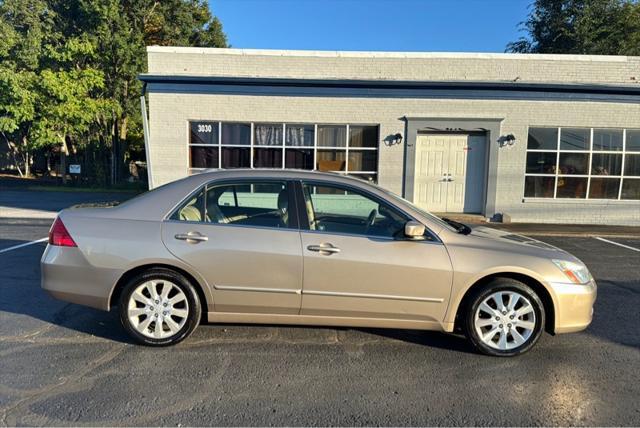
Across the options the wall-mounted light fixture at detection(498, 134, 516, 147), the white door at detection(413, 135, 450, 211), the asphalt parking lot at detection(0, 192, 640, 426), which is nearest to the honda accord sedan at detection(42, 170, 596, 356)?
the asphalt parking lot at detection(0, 192, 640, 426)

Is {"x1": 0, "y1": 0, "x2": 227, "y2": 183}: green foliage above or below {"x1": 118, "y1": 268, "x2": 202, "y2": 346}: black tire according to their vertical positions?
above

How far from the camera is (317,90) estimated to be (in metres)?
12.5

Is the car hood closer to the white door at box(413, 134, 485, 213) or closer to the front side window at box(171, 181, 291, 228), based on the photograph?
the front side window at box(171, 181, 291, 228)

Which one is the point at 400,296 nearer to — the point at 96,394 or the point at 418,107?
the point at 96,394

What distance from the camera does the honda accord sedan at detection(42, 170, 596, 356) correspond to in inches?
146

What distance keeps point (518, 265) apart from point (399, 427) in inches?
70.4

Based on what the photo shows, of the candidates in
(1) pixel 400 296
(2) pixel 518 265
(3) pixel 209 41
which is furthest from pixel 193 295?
(3) pixel 209 41

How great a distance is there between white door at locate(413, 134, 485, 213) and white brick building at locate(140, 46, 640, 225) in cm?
3

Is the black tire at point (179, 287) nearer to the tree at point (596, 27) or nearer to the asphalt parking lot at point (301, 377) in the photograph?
the asphalt parking lot at point (301, 377)

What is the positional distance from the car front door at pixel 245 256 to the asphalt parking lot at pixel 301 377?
0.48m

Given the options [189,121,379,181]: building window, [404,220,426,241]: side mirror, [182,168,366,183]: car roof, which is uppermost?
[189,121,379,181]: building window

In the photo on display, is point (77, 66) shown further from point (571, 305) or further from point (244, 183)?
point (571, 305)

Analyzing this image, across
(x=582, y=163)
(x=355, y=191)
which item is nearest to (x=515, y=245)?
(x=355, y=191)

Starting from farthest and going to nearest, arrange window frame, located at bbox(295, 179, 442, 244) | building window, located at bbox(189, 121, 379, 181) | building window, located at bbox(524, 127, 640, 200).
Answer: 1. building window, located at bbox(189, 121, 379, 181)
2. building window, located at bbox(524, 127, 640, 200)
3. window frame, located at bbox(295, 179, 442, 244)
